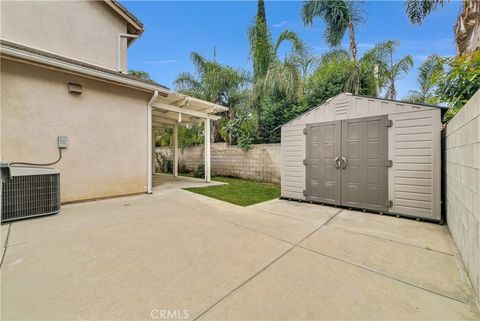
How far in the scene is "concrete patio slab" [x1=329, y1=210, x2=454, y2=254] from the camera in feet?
9.25

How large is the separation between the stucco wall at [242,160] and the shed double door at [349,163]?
3238mm

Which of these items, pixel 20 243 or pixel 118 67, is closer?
pixel 20 243

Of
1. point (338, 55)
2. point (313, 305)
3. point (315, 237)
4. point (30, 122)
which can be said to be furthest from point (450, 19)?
point (30, 122)

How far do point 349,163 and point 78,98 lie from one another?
6.45m

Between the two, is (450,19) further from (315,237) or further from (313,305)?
(313,305)

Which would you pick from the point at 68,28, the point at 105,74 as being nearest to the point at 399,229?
the point at 105,74

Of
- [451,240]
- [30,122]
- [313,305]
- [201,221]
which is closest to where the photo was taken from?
[313,305]

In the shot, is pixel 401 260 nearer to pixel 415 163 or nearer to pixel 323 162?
pixel 415 163

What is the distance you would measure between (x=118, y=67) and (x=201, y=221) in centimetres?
607

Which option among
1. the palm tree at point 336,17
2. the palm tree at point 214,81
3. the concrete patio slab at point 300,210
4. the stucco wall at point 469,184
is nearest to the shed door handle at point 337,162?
the concrete patio slab at point 300,210

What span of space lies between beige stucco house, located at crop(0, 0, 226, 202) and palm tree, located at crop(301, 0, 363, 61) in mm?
7928

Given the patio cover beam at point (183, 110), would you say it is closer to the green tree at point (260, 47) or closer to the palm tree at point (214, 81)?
the palm tree at point (214, 81)

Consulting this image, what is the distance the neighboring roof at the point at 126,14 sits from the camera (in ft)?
21.0

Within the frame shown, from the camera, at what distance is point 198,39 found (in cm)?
1097
